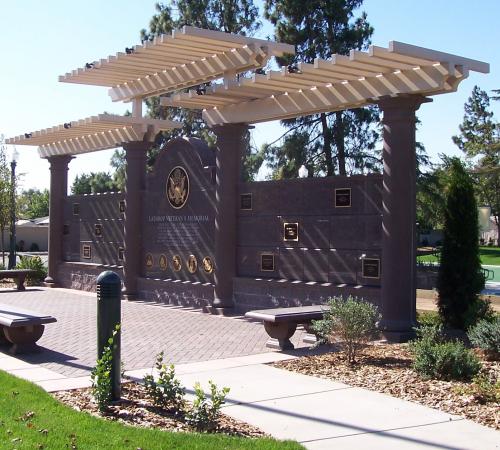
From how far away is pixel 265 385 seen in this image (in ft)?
25.7

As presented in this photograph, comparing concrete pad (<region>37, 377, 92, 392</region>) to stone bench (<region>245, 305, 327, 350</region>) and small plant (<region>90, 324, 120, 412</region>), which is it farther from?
stone bench (<region>245, 305, 327, 350</region>)

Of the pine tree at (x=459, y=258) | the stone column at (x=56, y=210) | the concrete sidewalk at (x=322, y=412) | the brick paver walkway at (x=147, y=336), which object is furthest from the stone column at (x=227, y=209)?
the stone column at (x=56, y=210)

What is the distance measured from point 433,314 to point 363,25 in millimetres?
19022

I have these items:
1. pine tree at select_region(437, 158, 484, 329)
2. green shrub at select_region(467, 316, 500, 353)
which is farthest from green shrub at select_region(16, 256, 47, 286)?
green shrub at select_region(467, 316, 500, 353)

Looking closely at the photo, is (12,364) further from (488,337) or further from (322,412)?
(488,337)

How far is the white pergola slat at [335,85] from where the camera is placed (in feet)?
34.2

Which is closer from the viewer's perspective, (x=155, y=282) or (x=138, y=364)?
(x=138, y=364)

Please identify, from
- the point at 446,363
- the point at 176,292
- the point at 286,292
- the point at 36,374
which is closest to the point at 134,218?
the point at 176,292

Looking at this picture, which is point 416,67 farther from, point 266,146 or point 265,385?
point 266,146

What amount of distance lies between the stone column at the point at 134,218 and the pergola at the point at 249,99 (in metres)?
0.03

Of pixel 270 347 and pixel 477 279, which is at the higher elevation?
pixel 477 279

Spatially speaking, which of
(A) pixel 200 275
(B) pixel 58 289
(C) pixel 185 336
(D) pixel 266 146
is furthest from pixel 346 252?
(D) pixel 266 146

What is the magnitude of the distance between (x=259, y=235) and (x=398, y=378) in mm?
6807

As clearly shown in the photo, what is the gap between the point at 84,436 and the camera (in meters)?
5.63
